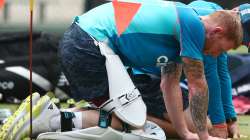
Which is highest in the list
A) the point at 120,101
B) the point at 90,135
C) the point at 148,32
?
the point at 148,32

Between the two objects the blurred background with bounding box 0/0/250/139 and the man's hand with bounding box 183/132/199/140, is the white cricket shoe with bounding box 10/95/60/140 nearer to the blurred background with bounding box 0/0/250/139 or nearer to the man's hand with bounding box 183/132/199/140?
the man's hand with bounding box 183/132/199/140

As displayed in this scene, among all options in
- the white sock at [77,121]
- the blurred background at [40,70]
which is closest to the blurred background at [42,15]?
the blurred background at [40,70]

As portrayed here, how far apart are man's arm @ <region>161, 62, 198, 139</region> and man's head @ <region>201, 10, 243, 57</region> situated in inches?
16.3

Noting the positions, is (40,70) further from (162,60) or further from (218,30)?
(218,30)

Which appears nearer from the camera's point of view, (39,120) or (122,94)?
(122,94)

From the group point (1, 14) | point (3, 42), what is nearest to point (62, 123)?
point (3, 42)

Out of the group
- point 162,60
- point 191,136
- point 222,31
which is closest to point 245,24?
point 222,31

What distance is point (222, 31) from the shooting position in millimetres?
3547

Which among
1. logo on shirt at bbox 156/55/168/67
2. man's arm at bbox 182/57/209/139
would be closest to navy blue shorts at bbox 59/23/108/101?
logo on shirt at bbox 156/55/168/67

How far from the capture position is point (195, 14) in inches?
142

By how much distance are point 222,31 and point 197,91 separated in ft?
0.93

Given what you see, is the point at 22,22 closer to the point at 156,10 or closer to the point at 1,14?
the point at 1,14

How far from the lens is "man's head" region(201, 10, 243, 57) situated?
355 cm

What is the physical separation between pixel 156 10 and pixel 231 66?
2.29 metres
